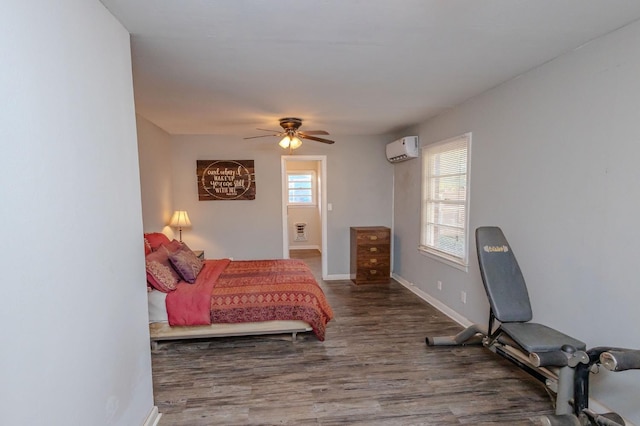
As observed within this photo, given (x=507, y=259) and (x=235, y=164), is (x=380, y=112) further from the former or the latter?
(x=235, y=164)

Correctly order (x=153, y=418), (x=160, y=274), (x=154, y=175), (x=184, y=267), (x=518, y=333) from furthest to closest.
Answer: (x=154, y=175) < (x=184, y=267) < (x=160, y=274) < (x=518, y=333) < (x=153, y=418)

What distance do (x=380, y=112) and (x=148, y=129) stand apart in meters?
2.97

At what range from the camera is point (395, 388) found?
2338 mm

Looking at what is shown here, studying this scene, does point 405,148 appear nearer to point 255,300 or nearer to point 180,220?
point 255,300

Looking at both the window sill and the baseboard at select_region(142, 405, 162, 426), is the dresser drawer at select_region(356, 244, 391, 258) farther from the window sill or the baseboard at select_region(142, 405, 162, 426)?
the baseboard at select_region(142, 405, 162, 426)

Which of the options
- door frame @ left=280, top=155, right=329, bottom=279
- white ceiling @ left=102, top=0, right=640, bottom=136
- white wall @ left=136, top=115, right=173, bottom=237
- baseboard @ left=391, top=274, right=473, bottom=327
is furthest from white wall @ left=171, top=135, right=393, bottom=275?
white ceiling @ left=102, top=0, right=640, bottom=136

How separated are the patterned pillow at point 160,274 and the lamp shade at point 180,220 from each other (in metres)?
1.48

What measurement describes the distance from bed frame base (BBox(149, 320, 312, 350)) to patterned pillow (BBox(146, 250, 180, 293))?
1.21 feet

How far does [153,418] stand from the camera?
6.43 ft

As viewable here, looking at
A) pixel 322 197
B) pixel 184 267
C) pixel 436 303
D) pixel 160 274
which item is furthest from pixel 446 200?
pixel 160 274

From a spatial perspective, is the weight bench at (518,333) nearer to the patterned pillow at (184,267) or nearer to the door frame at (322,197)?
the patterned pillow at (184,267)

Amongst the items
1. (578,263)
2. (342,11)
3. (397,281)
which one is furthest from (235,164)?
(578,263)

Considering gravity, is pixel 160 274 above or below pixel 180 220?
below

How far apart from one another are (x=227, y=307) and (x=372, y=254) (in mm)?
2754
